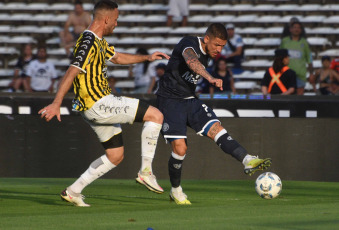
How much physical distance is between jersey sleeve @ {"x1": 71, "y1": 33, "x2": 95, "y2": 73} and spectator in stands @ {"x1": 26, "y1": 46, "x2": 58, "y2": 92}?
30.3 ft

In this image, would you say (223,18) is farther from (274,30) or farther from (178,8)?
(274,30)

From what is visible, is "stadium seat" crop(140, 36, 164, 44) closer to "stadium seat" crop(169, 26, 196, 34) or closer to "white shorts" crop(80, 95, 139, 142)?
"stadium seat" crop(169, 26, 196, 34)

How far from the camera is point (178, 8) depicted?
2212cm

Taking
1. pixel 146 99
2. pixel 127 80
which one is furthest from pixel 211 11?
pixel 146 99

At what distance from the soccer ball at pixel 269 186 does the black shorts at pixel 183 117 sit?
787mm

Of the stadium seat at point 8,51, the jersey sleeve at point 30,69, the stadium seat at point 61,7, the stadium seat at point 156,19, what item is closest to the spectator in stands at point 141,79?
the jersey sleeve at point 30,69

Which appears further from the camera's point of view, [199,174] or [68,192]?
[199,174]

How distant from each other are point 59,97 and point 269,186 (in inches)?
95.7

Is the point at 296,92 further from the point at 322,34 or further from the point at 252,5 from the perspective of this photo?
the point at 252,5

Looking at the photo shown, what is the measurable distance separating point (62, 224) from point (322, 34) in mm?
14401

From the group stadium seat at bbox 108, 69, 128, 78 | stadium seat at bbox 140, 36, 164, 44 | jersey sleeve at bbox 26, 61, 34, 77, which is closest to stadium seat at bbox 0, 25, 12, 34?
stadium seat at bbox 108, 69, 128, 78

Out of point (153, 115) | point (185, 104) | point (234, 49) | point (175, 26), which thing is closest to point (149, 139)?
point (153, 115)

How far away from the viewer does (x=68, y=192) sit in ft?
28.8

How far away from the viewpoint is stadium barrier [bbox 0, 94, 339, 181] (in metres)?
13.5
